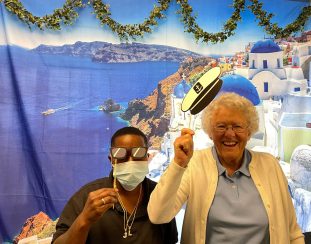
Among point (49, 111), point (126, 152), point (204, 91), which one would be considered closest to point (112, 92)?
point (49, 111)

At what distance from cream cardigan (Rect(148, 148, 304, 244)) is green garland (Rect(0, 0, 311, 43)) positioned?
1.56 meters

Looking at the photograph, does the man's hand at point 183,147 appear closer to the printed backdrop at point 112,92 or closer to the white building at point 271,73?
the printed backdrop at point 112,92

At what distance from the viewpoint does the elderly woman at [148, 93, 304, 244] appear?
1.21 m

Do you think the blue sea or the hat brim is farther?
the blue sea

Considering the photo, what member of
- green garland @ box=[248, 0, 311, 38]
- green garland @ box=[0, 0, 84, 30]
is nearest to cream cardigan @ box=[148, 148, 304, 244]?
green garland @ box=[0, 0, 84, 30]

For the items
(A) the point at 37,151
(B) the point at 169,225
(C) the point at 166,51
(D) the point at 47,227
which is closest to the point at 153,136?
(C) the point at 166,51

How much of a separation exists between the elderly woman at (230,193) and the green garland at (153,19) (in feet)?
4.77

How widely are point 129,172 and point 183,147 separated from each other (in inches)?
12.0

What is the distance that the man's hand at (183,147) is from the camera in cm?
103

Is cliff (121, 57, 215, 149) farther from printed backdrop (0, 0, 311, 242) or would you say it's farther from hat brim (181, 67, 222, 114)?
hat brim (181, 67, 222, 114)

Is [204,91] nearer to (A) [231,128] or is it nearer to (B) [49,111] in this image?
(A) [231,128]

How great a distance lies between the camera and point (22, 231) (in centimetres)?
239

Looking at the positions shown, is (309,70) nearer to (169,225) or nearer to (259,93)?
(259,93)

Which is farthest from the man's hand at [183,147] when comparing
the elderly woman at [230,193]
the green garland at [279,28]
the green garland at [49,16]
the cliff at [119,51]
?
the green garland at [279,28]
